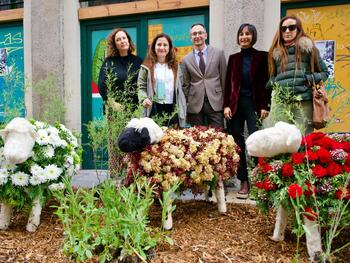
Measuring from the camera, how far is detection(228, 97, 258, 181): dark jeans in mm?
4480

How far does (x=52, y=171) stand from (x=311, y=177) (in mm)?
2003

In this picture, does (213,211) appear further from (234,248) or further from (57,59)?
(57,59)

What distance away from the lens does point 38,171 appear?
318cm

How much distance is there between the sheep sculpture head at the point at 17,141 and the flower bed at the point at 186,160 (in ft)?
2.62

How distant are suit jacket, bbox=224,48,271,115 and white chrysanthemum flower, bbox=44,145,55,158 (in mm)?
A: 2085

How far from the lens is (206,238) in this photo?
117 inches

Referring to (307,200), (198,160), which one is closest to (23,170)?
(198,160)

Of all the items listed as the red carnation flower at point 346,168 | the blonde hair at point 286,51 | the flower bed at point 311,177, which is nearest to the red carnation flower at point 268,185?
the flower bed at point 311,177

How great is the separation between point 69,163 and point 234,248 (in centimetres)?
159

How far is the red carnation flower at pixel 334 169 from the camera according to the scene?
105 inches

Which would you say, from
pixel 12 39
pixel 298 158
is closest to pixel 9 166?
pixel 298 158

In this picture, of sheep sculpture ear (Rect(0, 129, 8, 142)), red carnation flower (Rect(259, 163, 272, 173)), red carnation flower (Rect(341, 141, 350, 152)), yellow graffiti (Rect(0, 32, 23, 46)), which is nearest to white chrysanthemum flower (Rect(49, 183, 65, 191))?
sheep sculpture ear (Rect(0, 129, 8, 142))

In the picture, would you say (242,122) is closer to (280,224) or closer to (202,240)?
(280,224)

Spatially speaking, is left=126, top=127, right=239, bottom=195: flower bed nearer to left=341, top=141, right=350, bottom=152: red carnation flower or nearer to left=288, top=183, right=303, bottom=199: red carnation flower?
left=288, top=183, right=303, bottom=199: red carnation flower
